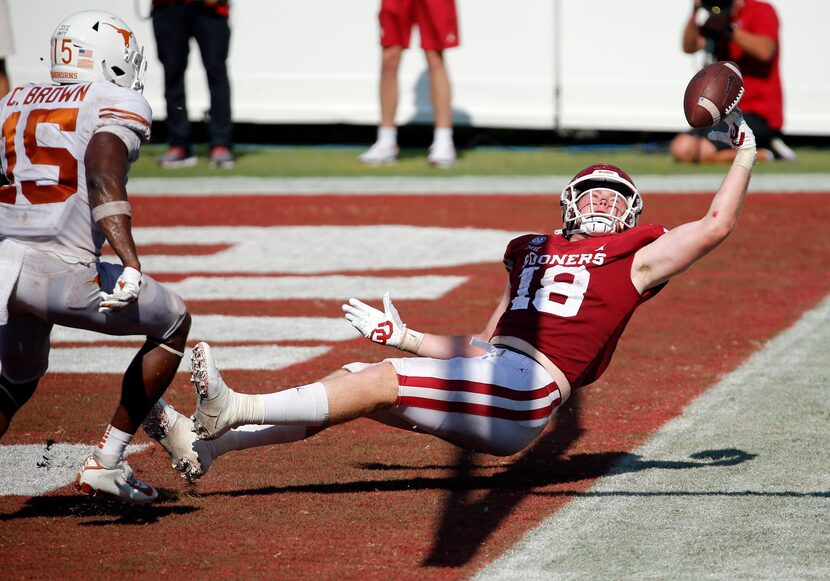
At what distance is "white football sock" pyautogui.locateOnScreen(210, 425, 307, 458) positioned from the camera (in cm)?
402

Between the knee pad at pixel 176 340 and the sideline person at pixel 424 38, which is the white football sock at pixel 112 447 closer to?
the knee pad at pixel 176 340

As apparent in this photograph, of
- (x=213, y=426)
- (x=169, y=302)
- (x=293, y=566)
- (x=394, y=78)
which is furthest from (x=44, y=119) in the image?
(x=394, y=78)

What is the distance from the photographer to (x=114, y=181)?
382 cm

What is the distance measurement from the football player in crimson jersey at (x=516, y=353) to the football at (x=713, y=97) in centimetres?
7

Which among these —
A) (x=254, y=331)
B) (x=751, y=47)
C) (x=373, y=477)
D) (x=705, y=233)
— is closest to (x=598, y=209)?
(x=705, y=233)

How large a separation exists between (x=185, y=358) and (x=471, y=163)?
6560mm

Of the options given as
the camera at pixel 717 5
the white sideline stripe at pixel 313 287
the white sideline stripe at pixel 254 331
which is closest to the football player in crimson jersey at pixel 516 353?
the white sideline stripe at pixel 254 331

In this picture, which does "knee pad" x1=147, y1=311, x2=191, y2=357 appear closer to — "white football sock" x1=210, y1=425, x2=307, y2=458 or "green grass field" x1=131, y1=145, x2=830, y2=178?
"white football sock" x1=210, y1=425, x2=307, y2=458

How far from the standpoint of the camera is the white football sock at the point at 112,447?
3.93 metres

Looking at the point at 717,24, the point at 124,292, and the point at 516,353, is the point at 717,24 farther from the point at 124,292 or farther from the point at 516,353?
the point at 124,292

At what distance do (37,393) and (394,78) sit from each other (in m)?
6.19

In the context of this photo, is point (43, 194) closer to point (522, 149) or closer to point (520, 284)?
point (520, 284)

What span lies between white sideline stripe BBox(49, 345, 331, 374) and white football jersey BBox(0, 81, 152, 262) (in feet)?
6.58

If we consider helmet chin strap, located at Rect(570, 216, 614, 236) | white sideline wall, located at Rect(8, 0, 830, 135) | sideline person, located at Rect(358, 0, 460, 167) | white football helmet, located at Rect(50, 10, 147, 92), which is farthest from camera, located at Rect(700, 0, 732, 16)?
white football helmet, located at Rect(50, 10, 147, 92)
